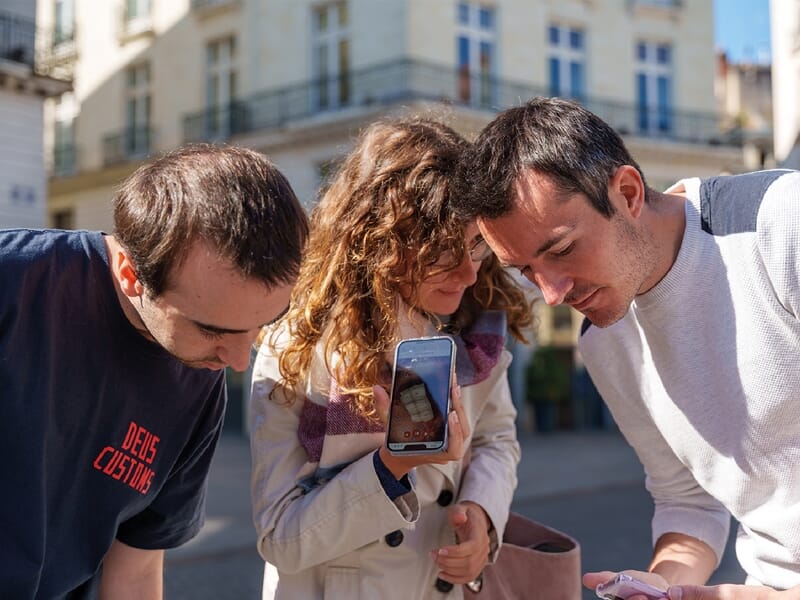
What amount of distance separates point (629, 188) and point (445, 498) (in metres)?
0.97

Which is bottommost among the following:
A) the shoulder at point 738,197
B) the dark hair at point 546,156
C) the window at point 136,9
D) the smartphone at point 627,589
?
the smartphone at point 627,589

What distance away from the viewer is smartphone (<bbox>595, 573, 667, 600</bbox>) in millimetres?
1959

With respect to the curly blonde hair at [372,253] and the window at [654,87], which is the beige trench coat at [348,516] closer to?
the curly blonde hair at [372,253]

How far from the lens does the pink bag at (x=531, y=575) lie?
2.46m

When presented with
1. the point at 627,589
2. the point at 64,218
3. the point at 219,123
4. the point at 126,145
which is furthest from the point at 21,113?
the point at 627,589

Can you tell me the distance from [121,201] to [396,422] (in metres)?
0.81

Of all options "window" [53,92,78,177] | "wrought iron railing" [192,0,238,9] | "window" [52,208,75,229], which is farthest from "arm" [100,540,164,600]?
"window" [53,92,78,177]

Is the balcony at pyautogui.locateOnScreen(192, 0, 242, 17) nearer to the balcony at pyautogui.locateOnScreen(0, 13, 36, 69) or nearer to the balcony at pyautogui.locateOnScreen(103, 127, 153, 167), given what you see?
the balcony at pyautogui.locateOnScreen(103, 127, 153, 167)

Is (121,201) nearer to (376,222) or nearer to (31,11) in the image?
(376,222)

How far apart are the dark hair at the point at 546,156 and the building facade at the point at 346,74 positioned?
18.0 m

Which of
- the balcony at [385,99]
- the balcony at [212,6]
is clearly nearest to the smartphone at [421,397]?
the balcony at [385,99]

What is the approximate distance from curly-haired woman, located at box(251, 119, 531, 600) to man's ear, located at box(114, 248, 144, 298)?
1.46ft

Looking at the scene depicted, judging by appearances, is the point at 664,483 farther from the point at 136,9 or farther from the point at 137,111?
the point at 136,9

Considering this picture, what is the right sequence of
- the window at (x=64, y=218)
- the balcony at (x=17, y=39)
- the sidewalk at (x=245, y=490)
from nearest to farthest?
the sidewalk at (x=245, y=490)
the balcony at (x=17, y=39)
the window at (x=64, y=218)
